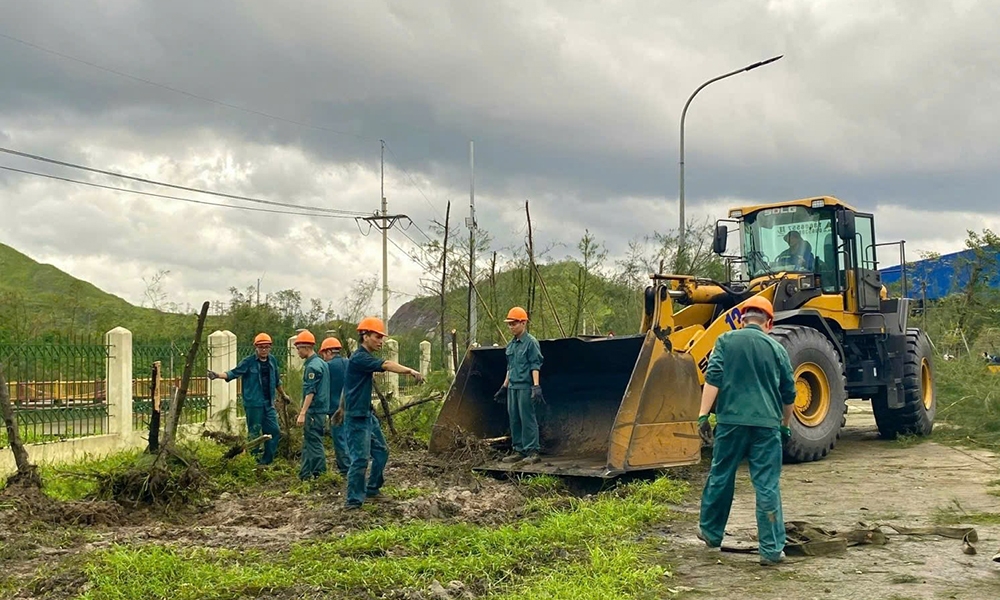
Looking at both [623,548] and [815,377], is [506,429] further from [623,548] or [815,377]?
[623,548]

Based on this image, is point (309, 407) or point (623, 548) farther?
point (309, 407)

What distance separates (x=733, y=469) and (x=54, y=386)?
8.88m

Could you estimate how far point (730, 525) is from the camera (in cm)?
767

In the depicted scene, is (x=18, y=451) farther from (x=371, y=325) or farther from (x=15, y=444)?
(x=371, y=325)

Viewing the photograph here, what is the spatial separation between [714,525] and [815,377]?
16.0 feet

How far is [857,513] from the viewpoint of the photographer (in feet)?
26.2

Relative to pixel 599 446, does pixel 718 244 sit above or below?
above

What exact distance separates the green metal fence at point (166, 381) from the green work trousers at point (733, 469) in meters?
8.17

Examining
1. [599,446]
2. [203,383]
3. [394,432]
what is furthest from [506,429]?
[203,383]

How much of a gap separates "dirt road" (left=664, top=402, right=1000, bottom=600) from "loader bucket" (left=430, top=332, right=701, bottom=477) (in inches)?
35.4

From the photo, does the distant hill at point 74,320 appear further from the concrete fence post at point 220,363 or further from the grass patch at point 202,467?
the grass patch at point 202,467

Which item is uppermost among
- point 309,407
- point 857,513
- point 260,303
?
point 260,303

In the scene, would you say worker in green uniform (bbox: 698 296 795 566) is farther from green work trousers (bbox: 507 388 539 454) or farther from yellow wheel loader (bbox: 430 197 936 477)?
green work trousers (bbox: 507 388 539 454)

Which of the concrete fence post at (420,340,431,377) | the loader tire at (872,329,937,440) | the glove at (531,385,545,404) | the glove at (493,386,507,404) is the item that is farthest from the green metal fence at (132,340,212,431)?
the loader tire at (872,329,937,440)
